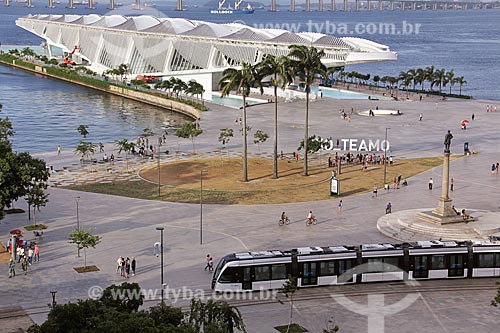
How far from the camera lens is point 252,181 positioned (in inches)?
2494

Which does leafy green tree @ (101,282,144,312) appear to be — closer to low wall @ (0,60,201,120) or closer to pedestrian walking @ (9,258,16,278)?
pedestrian walking @ (9,258,16,278)

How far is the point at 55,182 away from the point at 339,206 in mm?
23159

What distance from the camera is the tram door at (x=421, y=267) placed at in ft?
131

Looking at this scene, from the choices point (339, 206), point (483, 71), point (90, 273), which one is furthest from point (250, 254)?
point (483, 71)

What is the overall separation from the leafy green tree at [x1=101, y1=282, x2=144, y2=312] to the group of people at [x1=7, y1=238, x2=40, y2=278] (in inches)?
564

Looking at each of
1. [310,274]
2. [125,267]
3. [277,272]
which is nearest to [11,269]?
[125,267]

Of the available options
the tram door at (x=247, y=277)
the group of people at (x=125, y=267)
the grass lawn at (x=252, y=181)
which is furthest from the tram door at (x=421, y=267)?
the grass lawn at (x=252, y=181)

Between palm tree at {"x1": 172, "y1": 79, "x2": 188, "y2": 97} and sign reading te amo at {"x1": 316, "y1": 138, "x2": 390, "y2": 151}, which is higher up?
palm tree at {"x1": 172, "y1": 79, "x2": 188, "y2": 97}

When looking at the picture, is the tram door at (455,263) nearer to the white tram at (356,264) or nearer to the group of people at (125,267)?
the white tram at (356,264)

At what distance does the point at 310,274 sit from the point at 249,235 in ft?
30.9

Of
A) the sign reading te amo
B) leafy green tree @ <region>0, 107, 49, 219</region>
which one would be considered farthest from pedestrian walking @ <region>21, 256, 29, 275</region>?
the sign reading te amo

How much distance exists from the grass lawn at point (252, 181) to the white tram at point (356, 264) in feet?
58.8

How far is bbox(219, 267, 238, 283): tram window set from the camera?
3797cm

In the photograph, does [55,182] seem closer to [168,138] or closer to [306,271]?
[168,138]
